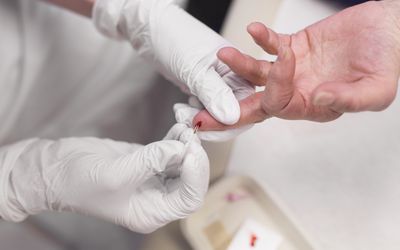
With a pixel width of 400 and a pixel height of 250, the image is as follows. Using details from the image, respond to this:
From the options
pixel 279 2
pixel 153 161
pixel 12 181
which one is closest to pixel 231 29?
pixel 279 2

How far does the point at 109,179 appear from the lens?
615 millimetres

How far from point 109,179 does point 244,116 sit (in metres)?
0.24

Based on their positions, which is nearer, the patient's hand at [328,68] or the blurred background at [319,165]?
the patient's hand at [328,68]

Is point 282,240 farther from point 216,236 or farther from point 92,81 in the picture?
point 92,81

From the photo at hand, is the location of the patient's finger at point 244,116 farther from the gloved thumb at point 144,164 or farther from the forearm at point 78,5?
the forearm at point 78,5

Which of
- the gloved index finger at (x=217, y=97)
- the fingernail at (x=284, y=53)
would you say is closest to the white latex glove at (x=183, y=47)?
the gloved index finger at (x=217, y=97)

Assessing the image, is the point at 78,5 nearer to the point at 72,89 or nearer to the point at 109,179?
the point at 72,89

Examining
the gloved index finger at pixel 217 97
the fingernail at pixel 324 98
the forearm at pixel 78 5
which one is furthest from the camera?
the forearm at pixel 78 5

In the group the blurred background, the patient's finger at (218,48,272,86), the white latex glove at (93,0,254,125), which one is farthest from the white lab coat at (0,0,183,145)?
the patient's finger at (218,48,272,86)

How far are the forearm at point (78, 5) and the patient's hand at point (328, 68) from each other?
0.43m

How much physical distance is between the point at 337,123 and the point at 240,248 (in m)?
0.32

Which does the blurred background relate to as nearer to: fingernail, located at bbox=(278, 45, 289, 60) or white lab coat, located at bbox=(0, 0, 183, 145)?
fingernail, located at bbox=(278, 45, 289, 60)

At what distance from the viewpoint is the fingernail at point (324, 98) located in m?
0.52

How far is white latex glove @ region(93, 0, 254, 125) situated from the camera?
65 cm
